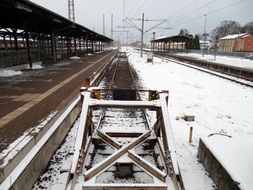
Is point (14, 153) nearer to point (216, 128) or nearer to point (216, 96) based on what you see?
point (216, 128)

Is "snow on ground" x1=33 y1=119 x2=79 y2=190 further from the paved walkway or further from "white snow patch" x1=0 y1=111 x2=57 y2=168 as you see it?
the paved walkway

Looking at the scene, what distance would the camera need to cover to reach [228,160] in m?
4.61

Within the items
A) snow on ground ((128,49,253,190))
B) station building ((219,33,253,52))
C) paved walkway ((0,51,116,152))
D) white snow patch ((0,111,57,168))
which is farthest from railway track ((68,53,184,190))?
station building ((219,33,253,52))

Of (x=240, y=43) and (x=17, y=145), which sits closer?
(x=17, y=145)

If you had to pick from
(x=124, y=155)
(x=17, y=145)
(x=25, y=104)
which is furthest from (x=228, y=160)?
(x=25, y=104)

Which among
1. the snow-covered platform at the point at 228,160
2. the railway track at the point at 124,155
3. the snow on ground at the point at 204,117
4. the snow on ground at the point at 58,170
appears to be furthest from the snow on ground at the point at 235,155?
the snow on ground at the point at 58,170

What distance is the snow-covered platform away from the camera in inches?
158

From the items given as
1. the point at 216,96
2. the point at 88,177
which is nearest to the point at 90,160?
the point at 88,177

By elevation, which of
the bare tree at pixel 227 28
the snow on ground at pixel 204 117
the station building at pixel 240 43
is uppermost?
the bare tree at pixel 227 28

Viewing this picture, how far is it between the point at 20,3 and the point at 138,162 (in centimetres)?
1214

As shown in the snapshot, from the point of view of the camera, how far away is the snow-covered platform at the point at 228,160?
4008 mm

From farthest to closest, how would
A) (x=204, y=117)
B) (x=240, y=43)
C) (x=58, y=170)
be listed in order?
(x=240, y=43), (x=204, y=117), (x=58, y=170)

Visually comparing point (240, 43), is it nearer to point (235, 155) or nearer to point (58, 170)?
point (235, 155)

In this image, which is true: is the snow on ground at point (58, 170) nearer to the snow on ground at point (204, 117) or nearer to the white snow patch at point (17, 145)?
the white snow patch at point (17, 145)
